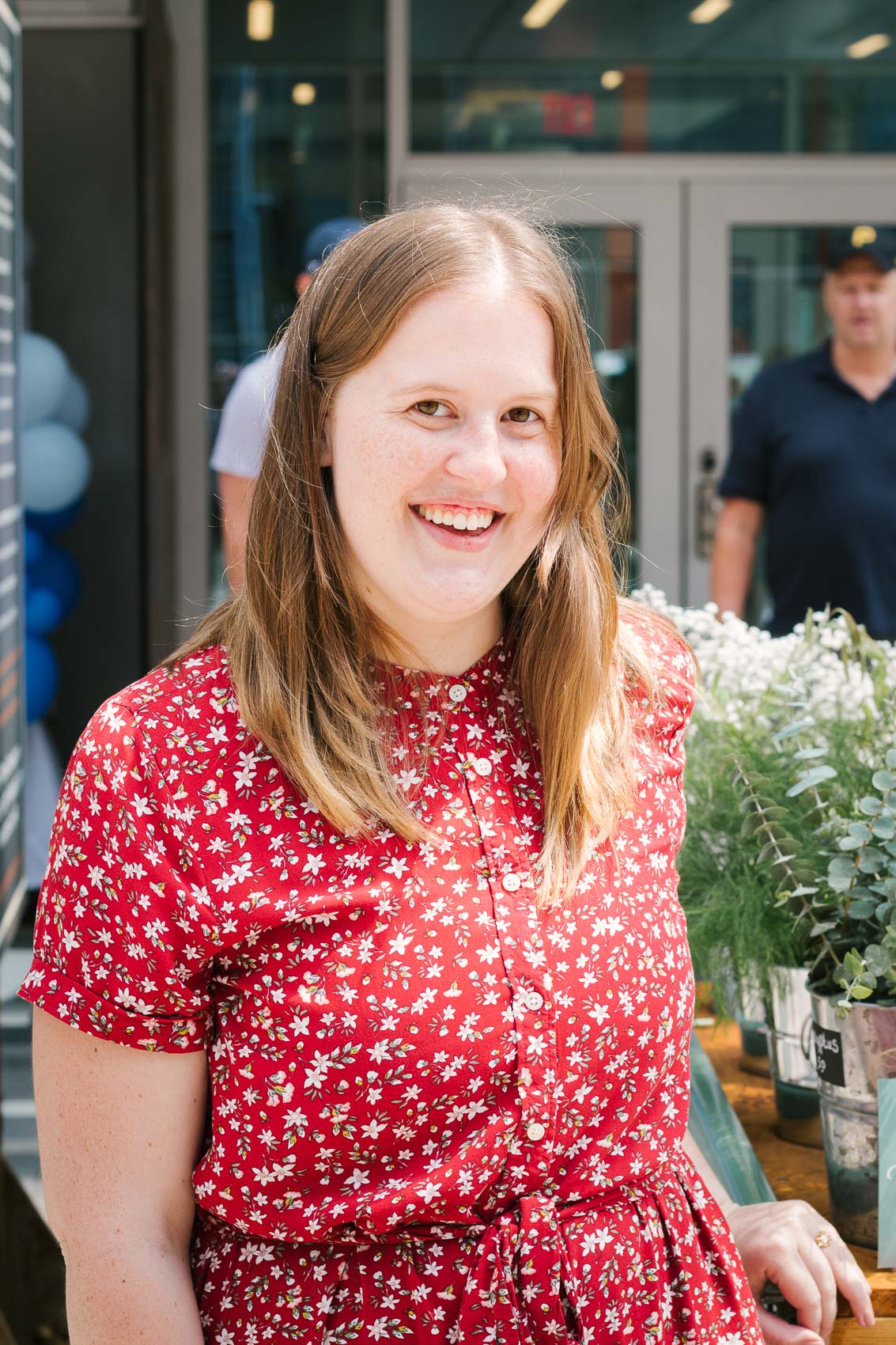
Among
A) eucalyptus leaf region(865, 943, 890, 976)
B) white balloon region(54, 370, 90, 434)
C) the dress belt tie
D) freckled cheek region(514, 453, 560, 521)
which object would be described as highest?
white balloon region(54, 370, 90, 434)

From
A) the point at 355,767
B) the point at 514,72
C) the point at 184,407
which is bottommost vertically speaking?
Result: the point at 355,767

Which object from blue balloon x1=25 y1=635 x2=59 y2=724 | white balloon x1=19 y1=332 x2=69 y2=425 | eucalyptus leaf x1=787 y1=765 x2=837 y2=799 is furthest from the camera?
blue balloon x1=25 y1=635 x2=59 y2=724

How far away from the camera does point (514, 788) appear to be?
50.4 inches

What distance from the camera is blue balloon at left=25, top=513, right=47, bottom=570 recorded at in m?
4.13

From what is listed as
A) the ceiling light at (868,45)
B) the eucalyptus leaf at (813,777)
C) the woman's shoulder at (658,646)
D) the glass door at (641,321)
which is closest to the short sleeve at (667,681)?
the woman's shoulder at (658,646)

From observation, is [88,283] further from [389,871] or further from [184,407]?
[389,871]

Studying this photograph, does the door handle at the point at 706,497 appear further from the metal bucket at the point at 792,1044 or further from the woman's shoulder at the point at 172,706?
the woman's shoulder at the point at 172,706

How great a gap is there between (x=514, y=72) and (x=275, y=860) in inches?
182

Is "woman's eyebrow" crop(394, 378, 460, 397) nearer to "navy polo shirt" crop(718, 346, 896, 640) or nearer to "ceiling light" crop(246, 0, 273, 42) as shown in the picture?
"navy polo shirt" crop(718, 346, 896, 640)

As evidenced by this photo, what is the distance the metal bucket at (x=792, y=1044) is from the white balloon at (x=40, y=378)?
3.00 metres

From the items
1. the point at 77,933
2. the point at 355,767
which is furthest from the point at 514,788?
the point at 77,933

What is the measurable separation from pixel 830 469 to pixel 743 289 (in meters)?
2.05

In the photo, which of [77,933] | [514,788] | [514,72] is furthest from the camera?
[514,72]

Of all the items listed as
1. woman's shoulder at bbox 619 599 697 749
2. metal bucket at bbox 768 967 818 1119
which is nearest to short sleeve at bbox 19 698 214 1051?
woman's shoulder at bbox 619 599 697 749
